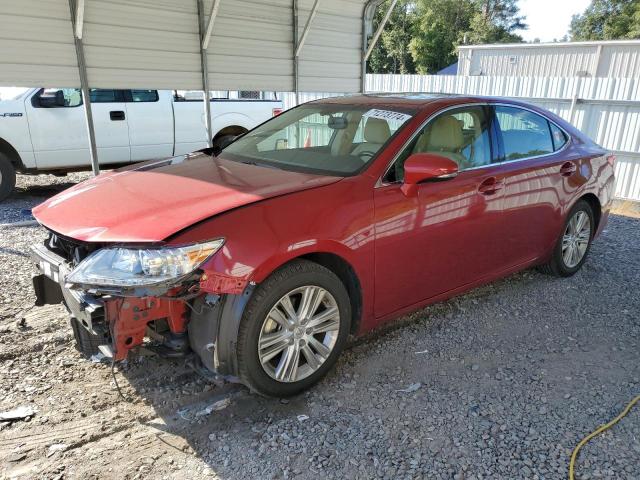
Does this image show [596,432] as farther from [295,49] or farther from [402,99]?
[295,49]

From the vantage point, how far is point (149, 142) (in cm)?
895

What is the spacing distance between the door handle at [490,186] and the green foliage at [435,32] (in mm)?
44802

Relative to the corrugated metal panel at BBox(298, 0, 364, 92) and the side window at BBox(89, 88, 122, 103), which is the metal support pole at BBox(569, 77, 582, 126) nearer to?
the corrugated metal panel at BBox(298, 0, 364, 92)

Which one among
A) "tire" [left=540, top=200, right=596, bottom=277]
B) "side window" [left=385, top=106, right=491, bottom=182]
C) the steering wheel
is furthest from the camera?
"tire" [left=540, top=200, right=596, bottom=277]

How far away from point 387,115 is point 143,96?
6504mm

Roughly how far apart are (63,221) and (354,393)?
6.20 ft

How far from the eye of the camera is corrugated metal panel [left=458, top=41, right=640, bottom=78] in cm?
2275

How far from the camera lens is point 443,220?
340cm

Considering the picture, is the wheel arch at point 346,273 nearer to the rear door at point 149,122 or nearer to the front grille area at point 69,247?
the front grille area at point 69,247

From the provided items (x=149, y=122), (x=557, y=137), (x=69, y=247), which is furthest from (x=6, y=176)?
(x=557, y=137)

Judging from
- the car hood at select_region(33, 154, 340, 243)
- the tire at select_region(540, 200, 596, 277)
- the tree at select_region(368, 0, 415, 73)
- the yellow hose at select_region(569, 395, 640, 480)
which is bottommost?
the yellow hose at select_region(569, 395, 640, 480)

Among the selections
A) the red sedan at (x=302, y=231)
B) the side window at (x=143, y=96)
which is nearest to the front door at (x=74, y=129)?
the side window at (x=143, y=96)

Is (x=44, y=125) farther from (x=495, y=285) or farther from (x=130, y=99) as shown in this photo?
(x=495, y=285)

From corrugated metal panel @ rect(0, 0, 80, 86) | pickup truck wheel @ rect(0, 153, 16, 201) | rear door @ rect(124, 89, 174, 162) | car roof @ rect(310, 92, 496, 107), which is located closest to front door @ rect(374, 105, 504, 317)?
car roof @ rect(310, 92, 496, 107)
